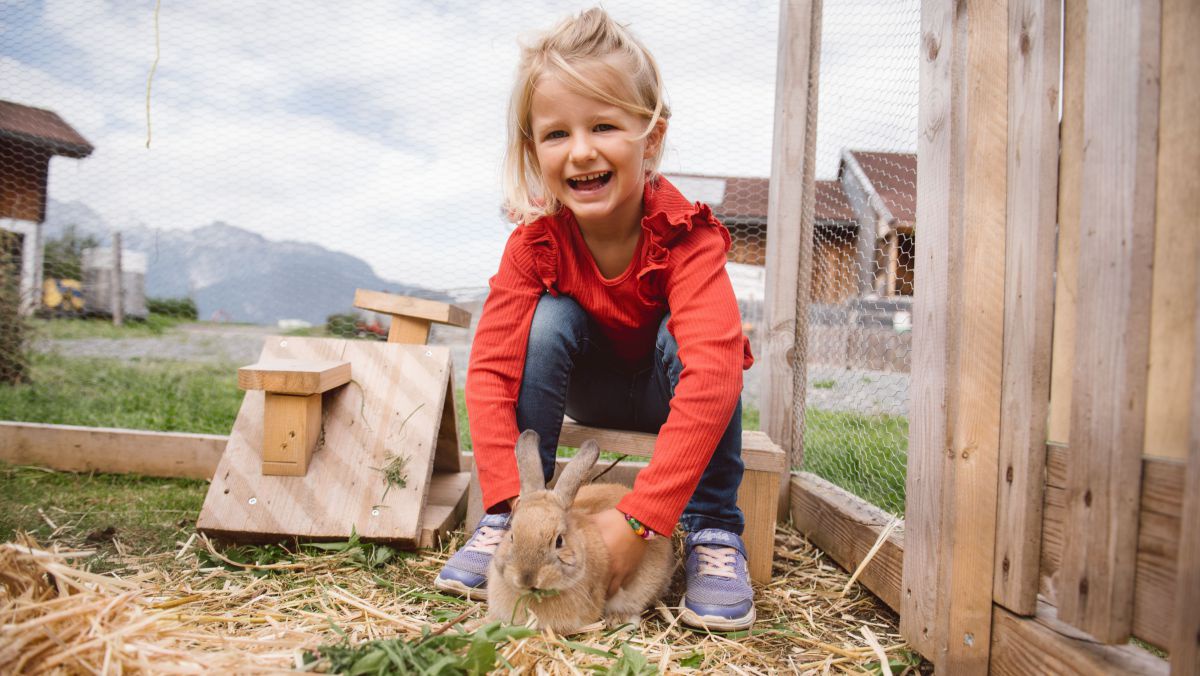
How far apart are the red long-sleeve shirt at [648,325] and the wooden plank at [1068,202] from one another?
71 centimetres

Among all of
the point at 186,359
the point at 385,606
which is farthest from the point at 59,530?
the point at 186,359

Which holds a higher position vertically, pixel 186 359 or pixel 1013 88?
pixel 1013 88

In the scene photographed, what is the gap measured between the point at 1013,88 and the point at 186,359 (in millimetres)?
6481

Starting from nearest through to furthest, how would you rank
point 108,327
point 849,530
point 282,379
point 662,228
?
point 662,228
point 282,379
point 849,530
point 108,327

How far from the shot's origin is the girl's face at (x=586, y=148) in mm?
1820

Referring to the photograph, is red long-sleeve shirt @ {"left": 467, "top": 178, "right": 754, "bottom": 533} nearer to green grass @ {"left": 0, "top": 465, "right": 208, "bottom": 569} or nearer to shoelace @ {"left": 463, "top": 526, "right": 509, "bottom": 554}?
shoelace @ {"left": 463, "top": 526, "right": 509, "bottom": 554}

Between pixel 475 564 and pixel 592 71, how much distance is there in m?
1.38

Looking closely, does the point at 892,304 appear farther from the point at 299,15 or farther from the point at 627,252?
the point at 299,15

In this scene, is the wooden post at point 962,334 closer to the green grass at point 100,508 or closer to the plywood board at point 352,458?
the plywood board at point 352,458

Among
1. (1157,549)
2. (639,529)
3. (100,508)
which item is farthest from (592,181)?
(100,508)

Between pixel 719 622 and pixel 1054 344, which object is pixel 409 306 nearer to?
pixel 719 622

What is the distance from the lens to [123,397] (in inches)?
155

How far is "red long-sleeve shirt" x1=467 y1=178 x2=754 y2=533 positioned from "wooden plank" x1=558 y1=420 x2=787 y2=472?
0.26 meters

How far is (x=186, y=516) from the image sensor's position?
7.85 feet
